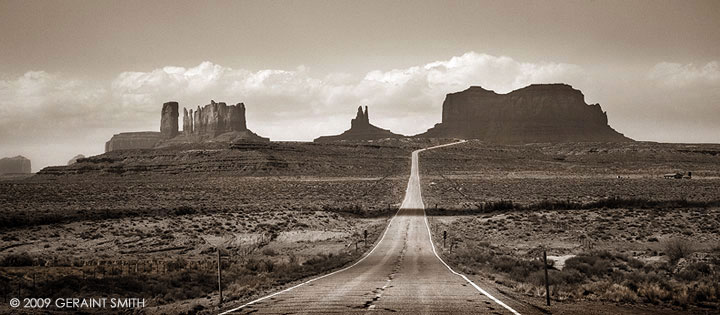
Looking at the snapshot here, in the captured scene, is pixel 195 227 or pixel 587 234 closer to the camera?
pixel 587 234

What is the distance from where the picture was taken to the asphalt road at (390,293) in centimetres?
1224

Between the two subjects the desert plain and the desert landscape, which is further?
the desert landscape

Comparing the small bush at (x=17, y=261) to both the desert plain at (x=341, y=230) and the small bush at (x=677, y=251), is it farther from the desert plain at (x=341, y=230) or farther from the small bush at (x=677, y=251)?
the small bush at (x=677, y=251)

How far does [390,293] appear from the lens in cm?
1502

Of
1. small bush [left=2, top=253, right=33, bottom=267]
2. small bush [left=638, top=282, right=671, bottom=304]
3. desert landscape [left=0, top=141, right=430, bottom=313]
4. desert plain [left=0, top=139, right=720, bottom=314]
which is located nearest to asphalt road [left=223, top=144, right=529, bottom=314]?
desert plain [left=0, top=139, right=720, bottom=314]

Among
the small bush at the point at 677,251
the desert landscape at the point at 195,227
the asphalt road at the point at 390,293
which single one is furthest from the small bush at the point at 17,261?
the small bush at the point at 677,251

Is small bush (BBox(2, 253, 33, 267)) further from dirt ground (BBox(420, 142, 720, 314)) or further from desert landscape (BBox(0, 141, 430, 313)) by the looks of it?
dirt ground (BBox(420, 142, 720, 314))

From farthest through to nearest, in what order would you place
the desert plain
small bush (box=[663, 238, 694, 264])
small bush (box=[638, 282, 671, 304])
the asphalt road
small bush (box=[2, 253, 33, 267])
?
1. small bush (box=[2, 253, 33, 267])
2. small bush (box=[663, 238, 694, 264])
3. the desert plain
4. small bush (box=[638, 282, 671, 304])
5. the asphalt road

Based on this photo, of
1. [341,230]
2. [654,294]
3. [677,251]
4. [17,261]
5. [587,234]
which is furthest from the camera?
[341,230]

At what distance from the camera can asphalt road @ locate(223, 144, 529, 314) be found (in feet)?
40.2

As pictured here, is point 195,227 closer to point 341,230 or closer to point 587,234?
point 341,230

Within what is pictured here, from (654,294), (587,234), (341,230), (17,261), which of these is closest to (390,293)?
(654,294)

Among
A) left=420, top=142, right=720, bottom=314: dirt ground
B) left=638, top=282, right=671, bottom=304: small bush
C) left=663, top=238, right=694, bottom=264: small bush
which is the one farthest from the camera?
left=663, top=238, right=694, bottom=264: small bush

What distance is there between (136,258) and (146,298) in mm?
14148
